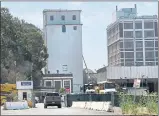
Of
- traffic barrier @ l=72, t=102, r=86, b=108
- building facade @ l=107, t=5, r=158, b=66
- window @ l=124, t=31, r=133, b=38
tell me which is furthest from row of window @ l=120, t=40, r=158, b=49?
traffic barrier @ l=72, t=102, r=86, b=108

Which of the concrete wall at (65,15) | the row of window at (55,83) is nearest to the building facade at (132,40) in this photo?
the concrete wall at (65,15)

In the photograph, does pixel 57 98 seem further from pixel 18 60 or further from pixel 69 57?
pixel 69 57

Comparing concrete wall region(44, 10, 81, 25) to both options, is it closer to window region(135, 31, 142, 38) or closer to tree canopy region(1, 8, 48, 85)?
tree canopy region(1, 8, 48, 85)

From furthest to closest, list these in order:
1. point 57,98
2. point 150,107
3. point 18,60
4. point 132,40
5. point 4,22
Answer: point 132,40
point 18,60
point 4,22
point 57,98
point 150,107

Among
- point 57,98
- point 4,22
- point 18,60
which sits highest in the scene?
point 4,22

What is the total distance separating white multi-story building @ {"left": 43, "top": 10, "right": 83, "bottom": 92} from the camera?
295 ft

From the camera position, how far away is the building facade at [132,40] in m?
115

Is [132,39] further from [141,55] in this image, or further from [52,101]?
[52,101]

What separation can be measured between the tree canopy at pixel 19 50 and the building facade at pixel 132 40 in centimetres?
3754

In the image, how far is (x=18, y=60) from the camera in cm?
6275

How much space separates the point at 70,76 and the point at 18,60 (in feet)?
113

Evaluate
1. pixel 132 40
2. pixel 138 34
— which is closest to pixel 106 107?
pixel 138 34

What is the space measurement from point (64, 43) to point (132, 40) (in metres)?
33.0

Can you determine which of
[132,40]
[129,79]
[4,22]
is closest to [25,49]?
[4,22]
